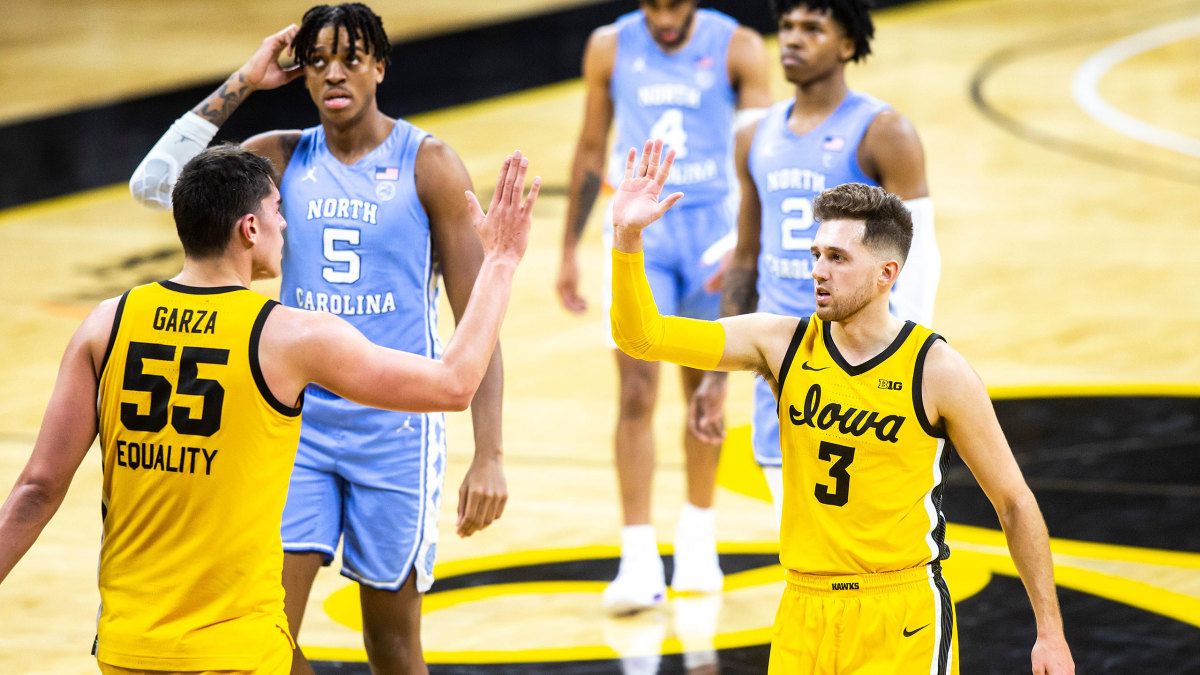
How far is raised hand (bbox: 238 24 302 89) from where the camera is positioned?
4.45 meters

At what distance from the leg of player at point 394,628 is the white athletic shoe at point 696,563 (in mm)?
1802

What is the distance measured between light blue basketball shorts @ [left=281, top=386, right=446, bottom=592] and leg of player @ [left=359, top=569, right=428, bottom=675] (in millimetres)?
33

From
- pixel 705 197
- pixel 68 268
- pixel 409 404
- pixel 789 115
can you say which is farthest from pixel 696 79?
pixel 68 268

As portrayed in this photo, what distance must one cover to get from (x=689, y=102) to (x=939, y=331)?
3824 mm

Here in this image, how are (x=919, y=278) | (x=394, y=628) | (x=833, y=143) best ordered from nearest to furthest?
(x=394, y=628) < (x=919, y=278) < (x=833, y=143)

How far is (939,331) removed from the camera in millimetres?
9484

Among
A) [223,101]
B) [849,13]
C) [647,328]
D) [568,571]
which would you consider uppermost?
[849,13]

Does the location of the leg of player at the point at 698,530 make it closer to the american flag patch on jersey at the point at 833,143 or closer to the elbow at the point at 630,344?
the american flag patch on jersey at the point at 833,143

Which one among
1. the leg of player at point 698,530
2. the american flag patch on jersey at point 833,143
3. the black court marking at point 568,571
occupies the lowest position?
the black court marking at point 568,571

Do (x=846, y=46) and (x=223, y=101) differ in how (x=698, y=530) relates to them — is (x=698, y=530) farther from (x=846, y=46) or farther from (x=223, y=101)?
(x=223, y=101)

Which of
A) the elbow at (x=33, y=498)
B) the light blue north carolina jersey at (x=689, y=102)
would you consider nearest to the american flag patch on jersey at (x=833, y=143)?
the light blue north carolina jersey at (x=689, y=102)

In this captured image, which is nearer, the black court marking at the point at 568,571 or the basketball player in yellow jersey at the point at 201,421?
the basketball player in yellow jersey at the point at 201,421

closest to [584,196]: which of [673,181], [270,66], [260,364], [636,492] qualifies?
[673,181]

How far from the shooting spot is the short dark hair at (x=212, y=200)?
330 cm
